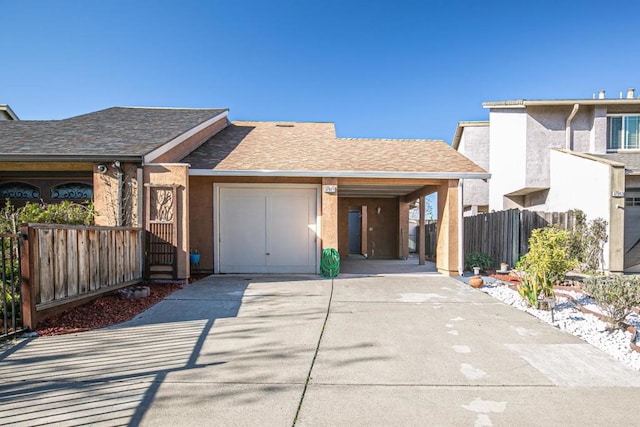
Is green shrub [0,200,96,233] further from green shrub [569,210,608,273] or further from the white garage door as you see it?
green shrub [569,210,608,273]

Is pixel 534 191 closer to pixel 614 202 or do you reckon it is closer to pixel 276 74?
pixel 614 202

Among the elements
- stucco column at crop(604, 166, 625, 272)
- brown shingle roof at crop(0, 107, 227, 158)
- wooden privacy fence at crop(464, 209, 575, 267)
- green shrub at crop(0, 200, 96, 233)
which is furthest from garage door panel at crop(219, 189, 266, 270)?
stucco column at crop(604, 166, 625, 272)

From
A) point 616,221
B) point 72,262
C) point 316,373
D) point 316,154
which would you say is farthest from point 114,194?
point 616,221

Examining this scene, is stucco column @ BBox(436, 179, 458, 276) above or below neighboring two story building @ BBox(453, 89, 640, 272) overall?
below

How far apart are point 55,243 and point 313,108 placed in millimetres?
15559

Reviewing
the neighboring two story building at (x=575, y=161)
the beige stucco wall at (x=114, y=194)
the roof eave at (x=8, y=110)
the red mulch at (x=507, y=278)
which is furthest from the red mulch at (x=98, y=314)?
the roof eave at (x=8, y=110)

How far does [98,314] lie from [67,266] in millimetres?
867

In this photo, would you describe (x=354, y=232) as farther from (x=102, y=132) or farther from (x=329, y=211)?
(x=102, y=132)

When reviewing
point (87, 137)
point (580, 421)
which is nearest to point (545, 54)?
point (580, 421)

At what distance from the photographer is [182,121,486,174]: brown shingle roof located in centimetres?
930

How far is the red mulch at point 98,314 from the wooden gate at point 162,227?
115 centimetres

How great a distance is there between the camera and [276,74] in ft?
49.1

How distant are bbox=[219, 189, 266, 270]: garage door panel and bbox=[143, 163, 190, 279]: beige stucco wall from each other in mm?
1743

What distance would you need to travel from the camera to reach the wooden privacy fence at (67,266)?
449 centimetres
